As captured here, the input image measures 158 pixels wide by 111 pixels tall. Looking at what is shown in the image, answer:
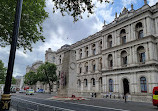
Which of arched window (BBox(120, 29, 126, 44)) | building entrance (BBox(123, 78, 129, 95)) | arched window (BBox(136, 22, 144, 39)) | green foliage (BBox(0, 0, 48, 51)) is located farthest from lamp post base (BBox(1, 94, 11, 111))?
arched window (BBox(120, 29, 126, 44))

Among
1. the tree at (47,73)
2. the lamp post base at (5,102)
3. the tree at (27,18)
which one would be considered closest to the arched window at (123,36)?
the tree at (27,18)

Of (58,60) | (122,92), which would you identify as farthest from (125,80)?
(58,60)

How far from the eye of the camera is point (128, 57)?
3291cm

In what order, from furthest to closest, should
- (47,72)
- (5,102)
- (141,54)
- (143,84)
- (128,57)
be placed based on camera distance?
(47,72) → (128,57) → (141,54) → (143,84) → (5,102)

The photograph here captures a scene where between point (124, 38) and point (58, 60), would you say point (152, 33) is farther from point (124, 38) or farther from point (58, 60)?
point (58, 60)

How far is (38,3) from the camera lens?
15805mm

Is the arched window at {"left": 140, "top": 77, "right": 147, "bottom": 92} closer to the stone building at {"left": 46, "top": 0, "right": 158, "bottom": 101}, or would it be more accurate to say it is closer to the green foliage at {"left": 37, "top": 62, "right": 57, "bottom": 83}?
the stone building at {"left": 46, "top": 0, "right": 158, "bottom": 101}

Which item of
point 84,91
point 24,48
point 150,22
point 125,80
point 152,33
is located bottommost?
point 84,91

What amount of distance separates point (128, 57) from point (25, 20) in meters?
25.2

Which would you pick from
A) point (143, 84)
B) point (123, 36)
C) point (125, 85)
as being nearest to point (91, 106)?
point (143, 84)

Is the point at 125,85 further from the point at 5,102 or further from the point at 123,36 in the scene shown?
the point at 5,102

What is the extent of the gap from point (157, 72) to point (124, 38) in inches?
467

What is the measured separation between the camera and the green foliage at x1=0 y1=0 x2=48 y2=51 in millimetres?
14086

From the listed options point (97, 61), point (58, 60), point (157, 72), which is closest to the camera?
point (157, 72)
